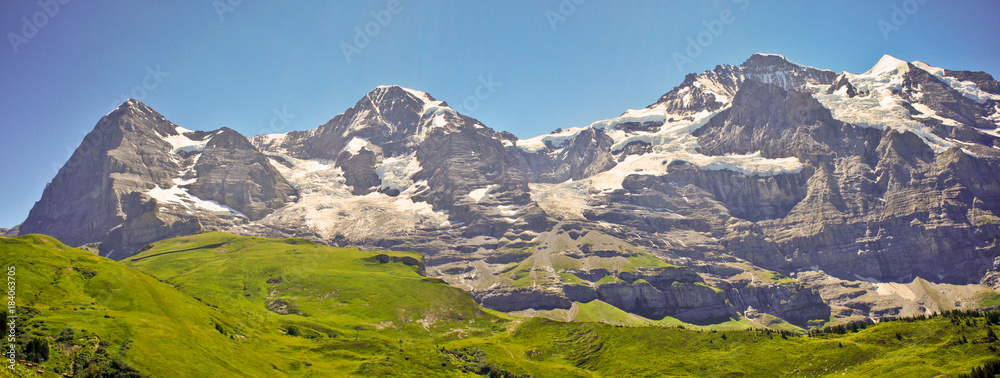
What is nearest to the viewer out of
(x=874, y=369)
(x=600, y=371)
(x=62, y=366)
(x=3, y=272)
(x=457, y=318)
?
(x=62, y=366)

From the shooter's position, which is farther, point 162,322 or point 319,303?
point 319,303

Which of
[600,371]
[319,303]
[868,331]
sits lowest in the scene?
[600,371]

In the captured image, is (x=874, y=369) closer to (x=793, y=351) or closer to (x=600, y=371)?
(x=793, y=351)

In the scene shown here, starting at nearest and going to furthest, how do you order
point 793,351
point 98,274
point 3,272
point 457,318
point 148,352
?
point 148,352
point 3,272
point 98,274
point 793,351
point 457,318

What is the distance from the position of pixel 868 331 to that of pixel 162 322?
15521cm

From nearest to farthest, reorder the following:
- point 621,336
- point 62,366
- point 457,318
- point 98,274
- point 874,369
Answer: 1. point 62,366
2. point 874,369
3. point 98,274
4. point 621,336
5. point 457,318

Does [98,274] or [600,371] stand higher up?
[98,274]

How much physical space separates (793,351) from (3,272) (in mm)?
166004

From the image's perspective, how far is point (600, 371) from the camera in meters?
139

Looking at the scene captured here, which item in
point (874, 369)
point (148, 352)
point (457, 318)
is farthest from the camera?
point (457, 318)

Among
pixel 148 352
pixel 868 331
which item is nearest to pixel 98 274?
pixel 148 352

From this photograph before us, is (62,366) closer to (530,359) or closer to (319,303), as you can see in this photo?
(530,359)

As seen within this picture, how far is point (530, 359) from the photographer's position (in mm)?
146125

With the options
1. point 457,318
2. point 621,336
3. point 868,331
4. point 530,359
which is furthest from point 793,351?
point 457,318
